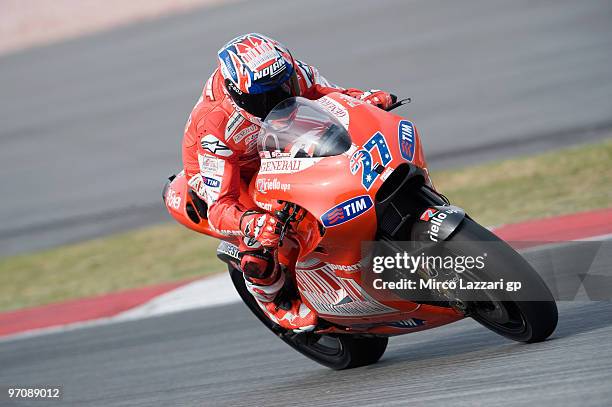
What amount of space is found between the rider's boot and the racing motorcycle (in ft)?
0.35

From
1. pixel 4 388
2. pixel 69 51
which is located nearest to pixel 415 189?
pixel 4 388

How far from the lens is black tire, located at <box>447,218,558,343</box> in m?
4.16

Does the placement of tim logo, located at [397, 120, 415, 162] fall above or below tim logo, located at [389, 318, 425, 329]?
above

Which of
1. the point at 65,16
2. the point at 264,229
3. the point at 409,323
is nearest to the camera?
the point at 264,229

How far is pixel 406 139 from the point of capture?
457 cm

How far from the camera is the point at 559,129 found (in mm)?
11633

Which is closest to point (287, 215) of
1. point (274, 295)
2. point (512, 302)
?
point (274, 295)

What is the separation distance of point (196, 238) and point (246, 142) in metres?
5.95

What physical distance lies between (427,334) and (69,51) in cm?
2556

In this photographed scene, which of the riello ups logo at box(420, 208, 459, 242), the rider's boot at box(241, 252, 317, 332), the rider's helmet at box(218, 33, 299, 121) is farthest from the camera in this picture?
the rider's boot at box(241, 252, 317, 332)

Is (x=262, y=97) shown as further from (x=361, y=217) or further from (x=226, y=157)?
(x=361, y=217)

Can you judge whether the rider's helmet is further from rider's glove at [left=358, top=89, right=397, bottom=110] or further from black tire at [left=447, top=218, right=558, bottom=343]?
black tire at [left=447, top=218, right=558, bottom=343]

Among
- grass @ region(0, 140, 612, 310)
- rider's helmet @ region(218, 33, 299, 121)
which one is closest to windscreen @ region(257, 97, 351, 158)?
rider's helmet @ region(218, 33, 299, 121)

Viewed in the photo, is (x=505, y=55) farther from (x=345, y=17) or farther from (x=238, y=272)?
(x=238, y=272)
